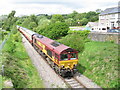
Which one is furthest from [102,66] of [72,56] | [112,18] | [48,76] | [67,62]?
[112,18]

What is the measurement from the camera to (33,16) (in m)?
73.9

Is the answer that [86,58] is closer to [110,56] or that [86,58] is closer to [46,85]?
[110,56]

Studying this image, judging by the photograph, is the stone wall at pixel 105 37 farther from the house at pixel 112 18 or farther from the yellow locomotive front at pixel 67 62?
the house at pixel 112 18

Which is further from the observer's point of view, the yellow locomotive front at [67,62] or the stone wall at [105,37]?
the stone wall at [105,37]

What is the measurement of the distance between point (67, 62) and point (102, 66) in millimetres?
4207

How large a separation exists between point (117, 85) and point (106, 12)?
138ft

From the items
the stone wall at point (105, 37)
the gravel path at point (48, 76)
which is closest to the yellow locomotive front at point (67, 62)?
the gravel path at point (48, 76)

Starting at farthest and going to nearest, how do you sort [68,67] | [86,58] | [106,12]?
[106,12] → [86,58] → [68,67]

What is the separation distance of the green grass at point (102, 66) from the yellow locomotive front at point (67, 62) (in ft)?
7.30

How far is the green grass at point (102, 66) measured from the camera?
12852 millimetres

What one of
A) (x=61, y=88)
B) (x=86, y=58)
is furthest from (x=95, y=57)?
(x=61, y=88)

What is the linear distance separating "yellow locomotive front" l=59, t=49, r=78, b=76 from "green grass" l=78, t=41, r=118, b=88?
2226mm

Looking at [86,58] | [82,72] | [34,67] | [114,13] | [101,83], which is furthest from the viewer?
[114,13]

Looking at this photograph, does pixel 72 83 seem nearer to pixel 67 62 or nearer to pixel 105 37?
pixel 67 62
